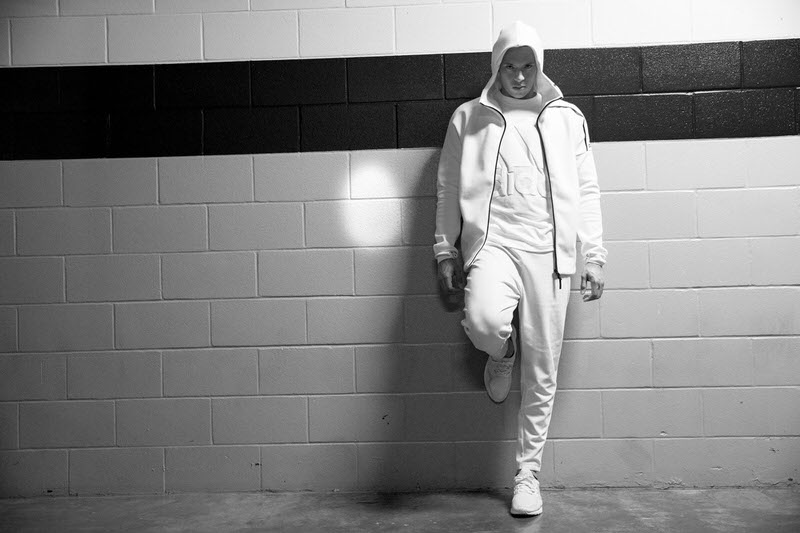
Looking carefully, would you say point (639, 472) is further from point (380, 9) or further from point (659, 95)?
point (380, 9)

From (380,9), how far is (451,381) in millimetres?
1682

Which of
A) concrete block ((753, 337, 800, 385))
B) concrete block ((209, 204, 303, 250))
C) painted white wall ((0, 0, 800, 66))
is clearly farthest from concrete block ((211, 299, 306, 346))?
concrete block ((753, 337, 800, 385))

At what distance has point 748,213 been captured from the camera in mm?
3307

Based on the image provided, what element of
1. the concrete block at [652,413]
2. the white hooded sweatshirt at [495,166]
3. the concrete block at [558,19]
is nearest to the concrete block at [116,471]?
the white hooded sweatshirt at [495,166]

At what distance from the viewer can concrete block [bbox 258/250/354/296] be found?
3.37 metres

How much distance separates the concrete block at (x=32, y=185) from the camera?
11.2 feet

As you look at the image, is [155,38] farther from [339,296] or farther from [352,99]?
[339,296]

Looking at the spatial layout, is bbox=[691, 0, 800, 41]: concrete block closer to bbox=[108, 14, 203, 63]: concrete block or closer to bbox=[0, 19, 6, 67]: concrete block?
bbox=[108, 14, 203, 63]: concrete block

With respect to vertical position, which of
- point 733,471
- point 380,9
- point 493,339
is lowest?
point 733,471

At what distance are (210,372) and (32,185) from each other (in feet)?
3.83

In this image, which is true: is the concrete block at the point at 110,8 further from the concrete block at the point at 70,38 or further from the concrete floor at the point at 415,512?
the concrete floor at the point at 415,512

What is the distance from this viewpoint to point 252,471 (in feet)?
11.0

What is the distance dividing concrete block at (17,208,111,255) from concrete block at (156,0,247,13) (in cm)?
95

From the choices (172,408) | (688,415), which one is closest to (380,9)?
(172,408)
